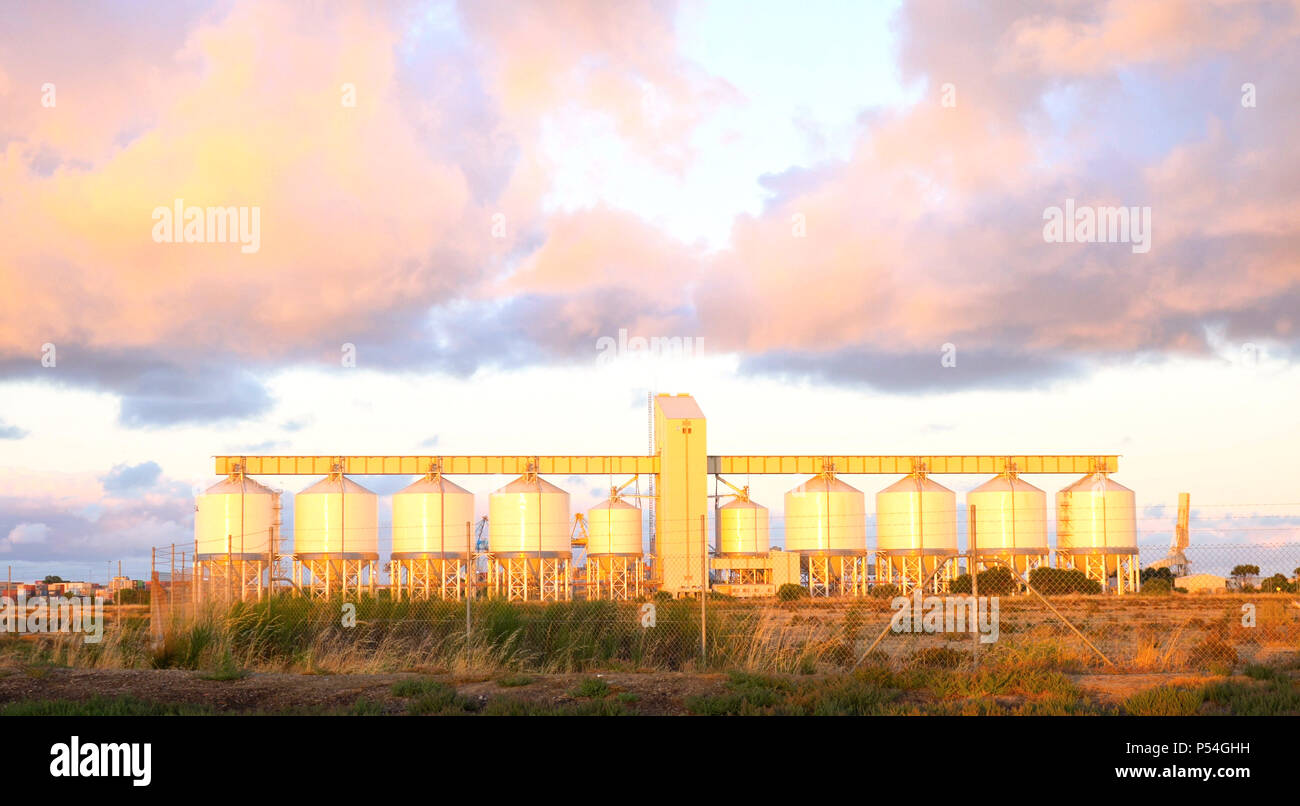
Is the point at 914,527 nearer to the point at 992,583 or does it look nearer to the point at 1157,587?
the point at 992,583

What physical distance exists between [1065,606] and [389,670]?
3558 centimetres

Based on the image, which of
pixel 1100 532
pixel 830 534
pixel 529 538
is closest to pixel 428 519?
pixel 529 538

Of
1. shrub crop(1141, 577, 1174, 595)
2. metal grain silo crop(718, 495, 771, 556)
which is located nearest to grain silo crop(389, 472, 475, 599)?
metal grain silo crop(718, 495, 771, 556)

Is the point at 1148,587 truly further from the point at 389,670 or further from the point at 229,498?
the point at 389,670

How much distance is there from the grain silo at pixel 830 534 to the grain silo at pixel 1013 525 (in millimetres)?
6716

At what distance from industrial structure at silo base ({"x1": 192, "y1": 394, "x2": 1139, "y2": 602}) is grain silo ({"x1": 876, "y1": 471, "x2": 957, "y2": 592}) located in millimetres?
82

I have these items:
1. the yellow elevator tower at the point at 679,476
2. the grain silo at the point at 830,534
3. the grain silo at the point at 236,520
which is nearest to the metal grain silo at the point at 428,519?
the grain silo at the point at 236,520

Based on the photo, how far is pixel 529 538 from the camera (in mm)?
60094

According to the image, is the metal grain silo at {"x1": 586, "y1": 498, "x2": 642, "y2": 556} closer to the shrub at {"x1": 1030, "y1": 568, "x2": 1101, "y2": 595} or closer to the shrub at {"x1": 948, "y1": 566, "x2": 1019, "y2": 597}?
the shrub at {"x1": 948, "y1": 566, "x2": 1019, "y2": 597}

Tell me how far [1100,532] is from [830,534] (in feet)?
51.7

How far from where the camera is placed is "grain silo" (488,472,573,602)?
2351 inches

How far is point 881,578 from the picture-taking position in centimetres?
6375

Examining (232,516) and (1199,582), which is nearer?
(232,516)
